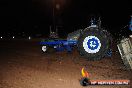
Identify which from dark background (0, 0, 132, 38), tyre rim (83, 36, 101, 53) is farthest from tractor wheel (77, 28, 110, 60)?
dark background (0, 0, 132, 38)

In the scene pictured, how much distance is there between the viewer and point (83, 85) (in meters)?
6.30

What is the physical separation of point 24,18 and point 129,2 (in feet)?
74.4

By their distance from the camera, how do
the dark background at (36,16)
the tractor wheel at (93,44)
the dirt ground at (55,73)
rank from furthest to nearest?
the dark background at (36,16) < the tractor wheel at (93,44) < the dirt ground at (55,73)

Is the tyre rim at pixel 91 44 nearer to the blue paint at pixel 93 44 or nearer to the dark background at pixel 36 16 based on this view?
the blue paint at pixel 93 44

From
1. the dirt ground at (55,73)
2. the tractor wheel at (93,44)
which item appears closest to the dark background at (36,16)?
the dirt ground at (55,73)

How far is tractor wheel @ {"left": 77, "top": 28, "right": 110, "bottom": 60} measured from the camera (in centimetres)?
836

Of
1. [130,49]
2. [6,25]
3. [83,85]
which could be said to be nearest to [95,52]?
[130,49]

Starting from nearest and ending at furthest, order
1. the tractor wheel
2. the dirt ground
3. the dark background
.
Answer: the dirt ground < the tractor wheel < the dark background

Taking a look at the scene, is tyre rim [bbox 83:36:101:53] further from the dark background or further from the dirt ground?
the dark background

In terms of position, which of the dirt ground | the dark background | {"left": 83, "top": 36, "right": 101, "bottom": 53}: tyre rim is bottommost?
the dirt ground

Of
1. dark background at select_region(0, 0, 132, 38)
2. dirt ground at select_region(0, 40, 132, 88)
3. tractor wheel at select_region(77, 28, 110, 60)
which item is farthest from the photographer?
dark background at select_region(0, 0, 132, 38)

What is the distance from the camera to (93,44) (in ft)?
27.7

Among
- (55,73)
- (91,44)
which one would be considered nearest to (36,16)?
(91,44)

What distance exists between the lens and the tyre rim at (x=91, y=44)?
8375mm
